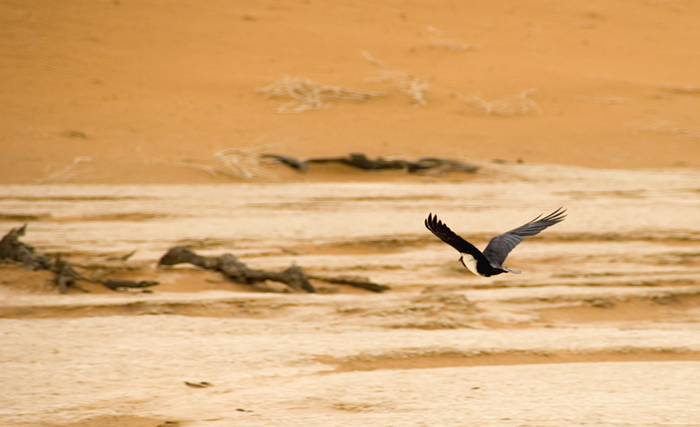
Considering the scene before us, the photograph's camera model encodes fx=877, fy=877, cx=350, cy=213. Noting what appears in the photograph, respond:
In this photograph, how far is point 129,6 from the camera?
19.8 meters

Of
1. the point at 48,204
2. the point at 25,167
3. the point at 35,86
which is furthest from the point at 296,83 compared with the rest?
the point at 48,204

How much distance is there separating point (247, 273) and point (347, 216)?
2.47 m

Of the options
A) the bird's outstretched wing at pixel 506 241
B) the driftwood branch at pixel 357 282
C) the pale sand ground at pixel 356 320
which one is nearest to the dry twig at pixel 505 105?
the pale sand ground at pixel 356 320

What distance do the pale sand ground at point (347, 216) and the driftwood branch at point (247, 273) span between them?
0.11 meters

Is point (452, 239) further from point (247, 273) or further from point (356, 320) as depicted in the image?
point (247, 273)

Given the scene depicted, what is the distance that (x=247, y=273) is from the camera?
6.71 metres

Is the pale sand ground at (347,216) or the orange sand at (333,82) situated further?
the orange sand at (333,82)

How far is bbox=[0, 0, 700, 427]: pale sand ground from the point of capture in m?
4.48

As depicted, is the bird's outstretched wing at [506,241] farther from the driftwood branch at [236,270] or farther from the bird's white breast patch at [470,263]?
the driftwood branch at [236,270]

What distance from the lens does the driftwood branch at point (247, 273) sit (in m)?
6.53

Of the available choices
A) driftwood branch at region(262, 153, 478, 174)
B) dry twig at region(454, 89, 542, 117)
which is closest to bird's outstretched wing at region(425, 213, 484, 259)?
driftwood branch at region(262, 153, 478, 174)

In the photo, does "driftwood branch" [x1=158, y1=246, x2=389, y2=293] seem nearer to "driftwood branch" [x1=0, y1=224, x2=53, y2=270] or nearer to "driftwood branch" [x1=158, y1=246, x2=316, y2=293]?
"driftwood branch" [x1=158, y1=246, x2=316, y2=293]

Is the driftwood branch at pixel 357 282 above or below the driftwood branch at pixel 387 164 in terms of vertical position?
below

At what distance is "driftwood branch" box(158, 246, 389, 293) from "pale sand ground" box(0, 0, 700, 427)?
11cm
